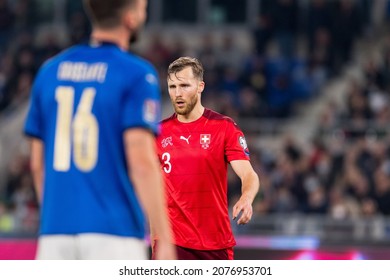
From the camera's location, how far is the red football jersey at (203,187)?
7.30 metres

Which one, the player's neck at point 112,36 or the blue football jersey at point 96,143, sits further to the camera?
the player's neck at point 112,36

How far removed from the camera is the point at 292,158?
17.8m

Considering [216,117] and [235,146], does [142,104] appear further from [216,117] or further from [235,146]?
[216,117]

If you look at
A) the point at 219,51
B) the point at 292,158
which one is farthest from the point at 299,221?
the point at 219,51

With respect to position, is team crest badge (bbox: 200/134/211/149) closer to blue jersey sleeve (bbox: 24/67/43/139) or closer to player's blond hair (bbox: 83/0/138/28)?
blue jersey sleeve (bbox: 24/67/43/139)

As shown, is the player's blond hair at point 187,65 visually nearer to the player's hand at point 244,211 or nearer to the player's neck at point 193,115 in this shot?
the player's neck at point 193,115

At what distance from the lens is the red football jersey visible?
23.9 feet

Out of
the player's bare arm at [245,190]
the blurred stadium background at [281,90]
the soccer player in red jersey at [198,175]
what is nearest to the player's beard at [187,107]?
the soccer player in red jersey at [198,175]

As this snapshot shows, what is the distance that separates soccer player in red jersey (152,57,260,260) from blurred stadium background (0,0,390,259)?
7.48m

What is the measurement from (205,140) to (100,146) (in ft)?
10.1

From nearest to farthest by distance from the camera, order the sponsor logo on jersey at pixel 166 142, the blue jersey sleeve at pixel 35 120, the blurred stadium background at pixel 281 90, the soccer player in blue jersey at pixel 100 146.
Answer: the soccer player in blue jersey at pixel 100 146 → the blue jersey sleeve at pixel 35 120 → the sponsor logo on jersey at pixel 166 142 → the blurred stadium background at pixel 281 90

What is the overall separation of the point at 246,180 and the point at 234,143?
40 centimetres

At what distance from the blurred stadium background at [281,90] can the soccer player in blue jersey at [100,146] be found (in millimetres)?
10468

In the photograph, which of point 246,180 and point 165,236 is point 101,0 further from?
point 246,180
